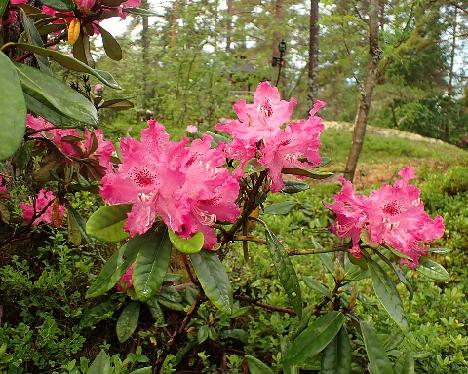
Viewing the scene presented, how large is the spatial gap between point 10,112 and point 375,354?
3.44 feet

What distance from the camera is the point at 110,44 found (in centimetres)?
132

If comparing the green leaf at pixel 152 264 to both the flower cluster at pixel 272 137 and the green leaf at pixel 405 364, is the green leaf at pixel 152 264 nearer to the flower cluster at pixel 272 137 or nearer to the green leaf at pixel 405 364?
the flower cluster at pixel 272 137

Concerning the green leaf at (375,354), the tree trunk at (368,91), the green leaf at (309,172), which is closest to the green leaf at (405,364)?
the green leaf at (375,354)

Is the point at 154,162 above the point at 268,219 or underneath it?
above

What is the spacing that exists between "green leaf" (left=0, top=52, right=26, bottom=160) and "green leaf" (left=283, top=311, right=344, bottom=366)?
915 mm

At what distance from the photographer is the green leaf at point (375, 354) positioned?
1.12m

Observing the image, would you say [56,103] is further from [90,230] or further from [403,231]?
[403,231]

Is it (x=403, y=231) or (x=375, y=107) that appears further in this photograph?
(x=375, y=107)

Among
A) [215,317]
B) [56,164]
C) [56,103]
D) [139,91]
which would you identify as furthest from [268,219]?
[139,91]

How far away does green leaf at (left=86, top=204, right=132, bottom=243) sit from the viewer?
81cm

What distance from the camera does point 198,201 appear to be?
826mm

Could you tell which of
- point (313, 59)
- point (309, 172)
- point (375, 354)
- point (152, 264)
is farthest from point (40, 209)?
point (313, 59)

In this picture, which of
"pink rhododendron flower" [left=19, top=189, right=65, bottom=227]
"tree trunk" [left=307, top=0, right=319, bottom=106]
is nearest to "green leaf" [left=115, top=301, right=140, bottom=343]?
"pink rhododendron flower" [left=19, top=189, right=65, bottom=227]

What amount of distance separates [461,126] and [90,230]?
635 inches
